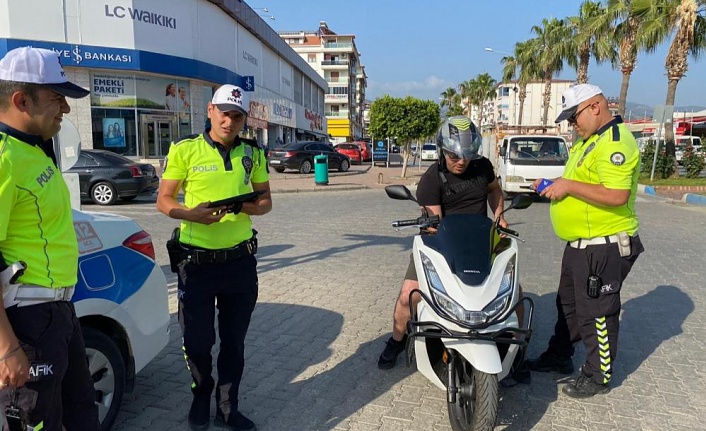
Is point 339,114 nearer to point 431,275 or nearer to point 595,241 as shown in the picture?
point 595,241

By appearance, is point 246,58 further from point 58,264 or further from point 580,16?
point 58,264

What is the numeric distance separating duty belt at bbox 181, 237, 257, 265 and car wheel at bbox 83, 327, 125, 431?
617 mm

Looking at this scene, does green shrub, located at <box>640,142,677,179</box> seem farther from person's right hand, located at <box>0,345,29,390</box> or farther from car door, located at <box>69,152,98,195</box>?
person's right hand, located at <box>0,345,29,390</box>

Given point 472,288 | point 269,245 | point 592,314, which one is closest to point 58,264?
point 472,288

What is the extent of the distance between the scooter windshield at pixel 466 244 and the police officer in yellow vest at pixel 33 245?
1843 millimetres

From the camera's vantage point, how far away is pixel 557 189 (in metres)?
3.40

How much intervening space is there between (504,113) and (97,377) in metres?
130

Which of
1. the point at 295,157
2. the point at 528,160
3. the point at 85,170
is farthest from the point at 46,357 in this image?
the point at 295,157

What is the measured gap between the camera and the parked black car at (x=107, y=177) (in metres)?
13.2

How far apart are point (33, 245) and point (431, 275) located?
6.31ft

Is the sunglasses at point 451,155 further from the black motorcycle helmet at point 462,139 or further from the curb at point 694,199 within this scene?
the curb at point 694,199

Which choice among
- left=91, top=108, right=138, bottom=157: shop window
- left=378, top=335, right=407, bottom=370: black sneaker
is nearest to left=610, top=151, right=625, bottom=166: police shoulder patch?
left=378, top=335, right=407, bottom=370: black sneaker

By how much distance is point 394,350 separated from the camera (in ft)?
13.0

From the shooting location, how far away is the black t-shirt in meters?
3.65
